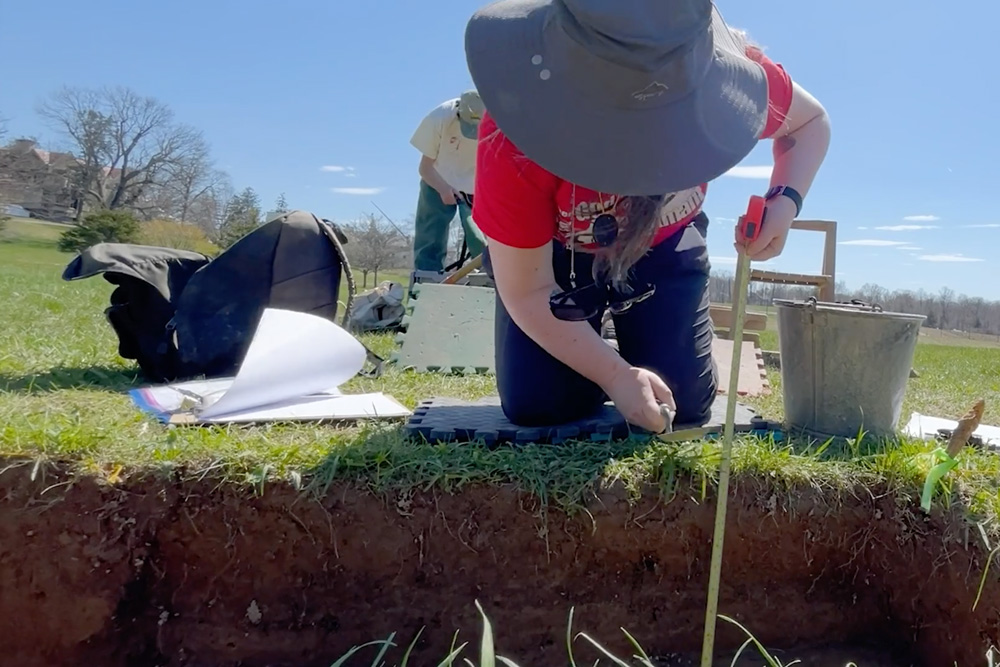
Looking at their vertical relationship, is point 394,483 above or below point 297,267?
below

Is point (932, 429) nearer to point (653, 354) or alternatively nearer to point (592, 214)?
point (653, 354)

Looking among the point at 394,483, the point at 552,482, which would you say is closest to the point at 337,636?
the point at 394,483

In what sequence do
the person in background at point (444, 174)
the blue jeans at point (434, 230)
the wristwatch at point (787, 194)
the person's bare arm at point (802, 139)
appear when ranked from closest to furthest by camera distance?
1. the wristwatch at point (787, 194)
2. the person's bare arm at point (802, 139)
3. the person in background at point (444, 174)
4. the blue jeans at point (434, 230)

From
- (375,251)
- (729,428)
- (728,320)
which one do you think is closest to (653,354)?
(729,428)

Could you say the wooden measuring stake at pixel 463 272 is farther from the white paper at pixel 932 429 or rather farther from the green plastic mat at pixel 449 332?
the white paper at pixel 932 429

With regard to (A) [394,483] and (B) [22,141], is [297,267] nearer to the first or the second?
(A) [394,483]

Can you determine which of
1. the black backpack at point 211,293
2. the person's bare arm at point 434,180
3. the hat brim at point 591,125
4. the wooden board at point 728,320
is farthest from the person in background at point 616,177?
the wooden board at point 728,320

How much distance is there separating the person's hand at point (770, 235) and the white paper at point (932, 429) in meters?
0.83

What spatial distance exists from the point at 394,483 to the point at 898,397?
138cm

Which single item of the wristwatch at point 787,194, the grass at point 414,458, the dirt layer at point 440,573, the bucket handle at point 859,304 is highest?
the wristwatch at point 787,194

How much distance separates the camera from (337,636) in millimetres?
1672

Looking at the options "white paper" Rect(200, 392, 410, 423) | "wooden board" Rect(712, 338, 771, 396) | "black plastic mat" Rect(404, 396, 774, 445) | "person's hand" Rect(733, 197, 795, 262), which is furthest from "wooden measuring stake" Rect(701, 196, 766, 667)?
"wooden board" Rect(712, 338, 771, 396)

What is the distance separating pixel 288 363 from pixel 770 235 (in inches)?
57.7

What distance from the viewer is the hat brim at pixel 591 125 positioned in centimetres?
124
